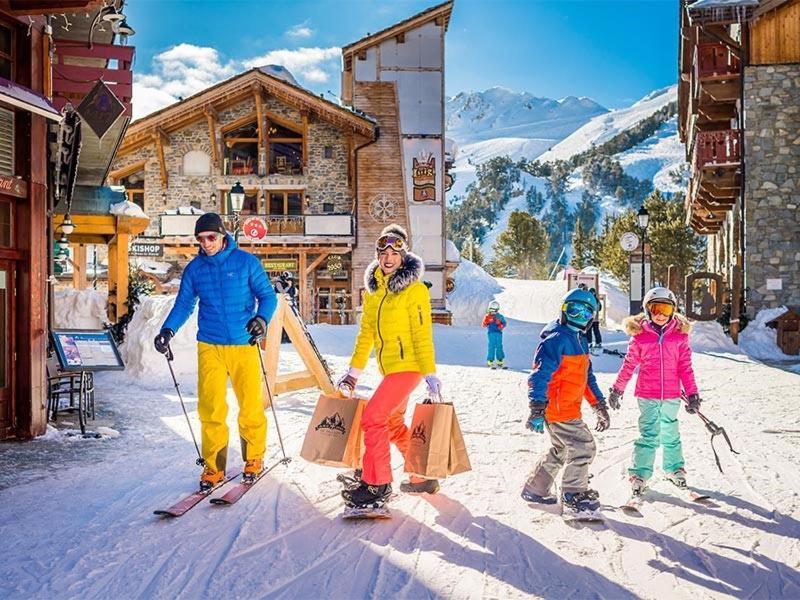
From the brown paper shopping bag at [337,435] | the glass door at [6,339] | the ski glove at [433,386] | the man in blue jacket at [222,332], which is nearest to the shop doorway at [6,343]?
the glass door at [6,339]

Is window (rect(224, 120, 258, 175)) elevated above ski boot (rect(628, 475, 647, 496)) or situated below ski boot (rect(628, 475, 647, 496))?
above

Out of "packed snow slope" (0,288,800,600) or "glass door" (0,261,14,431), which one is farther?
"glass door" (0,261,14,431)

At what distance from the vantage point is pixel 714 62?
18859 mm

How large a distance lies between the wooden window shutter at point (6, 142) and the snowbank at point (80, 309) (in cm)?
705

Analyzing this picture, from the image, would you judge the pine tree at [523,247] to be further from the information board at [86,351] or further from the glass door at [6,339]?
the glass door at [6,339]

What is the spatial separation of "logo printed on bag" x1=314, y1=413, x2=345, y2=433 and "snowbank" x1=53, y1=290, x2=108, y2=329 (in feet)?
32.7

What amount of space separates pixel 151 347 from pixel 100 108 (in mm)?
3872

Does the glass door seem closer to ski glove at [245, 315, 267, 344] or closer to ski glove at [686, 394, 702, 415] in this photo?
ski glove at [245, 315, 267, 344]

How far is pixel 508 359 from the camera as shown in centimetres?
1559

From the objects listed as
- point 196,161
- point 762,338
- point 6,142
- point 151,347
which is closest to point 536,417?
point 6,142

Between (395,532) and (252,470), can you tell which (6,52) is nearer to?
(252,470)

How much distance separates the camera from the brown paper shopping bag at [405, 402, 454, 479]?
446cm

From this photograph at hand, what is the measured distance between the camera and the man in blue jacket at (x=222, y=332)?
473 centimetres

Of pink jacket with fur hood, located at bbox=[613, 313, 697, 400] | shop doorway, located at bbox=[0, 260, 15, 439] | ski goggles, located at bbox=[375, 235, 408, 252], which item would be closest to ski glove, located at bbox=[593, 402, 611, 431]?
pink jacket with fur hood, located at bbox=[613, 313, 697, 400]
